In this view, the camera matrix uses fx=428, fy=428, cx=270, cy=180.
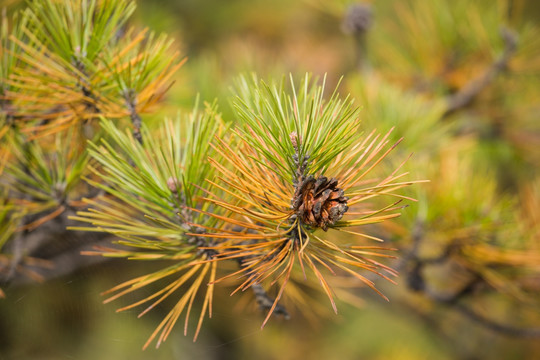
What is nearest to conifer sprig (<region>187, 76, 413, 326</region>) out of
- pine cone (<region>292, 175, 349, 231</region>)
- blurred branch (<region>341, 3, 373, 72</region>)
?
pine cone (<region>292, 175, 349, 231</region>)

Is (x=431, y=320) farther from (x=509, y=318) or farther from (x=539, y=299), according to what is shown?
(x=539, y=299)

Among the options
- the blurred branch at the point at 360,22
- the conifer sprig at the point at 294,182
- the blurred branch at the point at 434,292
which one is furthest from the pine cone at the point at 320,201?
the blurred branch at the point at 360,22

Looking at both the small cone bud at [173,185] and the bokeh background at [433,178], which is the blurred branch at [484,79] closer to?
the bokeh background at [433,178]

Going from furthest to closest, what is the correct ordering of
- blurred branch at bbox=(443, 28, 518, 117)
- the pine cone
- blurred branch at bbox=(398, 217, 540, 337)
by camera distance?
blurred branch at bbox=(443, 28, 518, 117) → blurred branch at bbox=(398, 217, 540, 337) → the pine cone

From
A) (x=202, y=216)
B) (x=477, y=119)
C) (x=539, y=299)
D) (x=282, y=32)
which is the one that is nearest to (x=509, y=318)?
(x=539, y=299)

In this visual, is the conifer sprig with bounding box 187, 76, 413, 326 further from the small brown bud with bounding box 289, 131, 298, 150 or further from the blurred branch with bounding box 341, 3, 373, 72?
the blurred branch with bounding box 341, 3, 373, 72

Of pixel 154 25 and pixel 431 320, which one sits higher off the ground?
pixel 154 25
